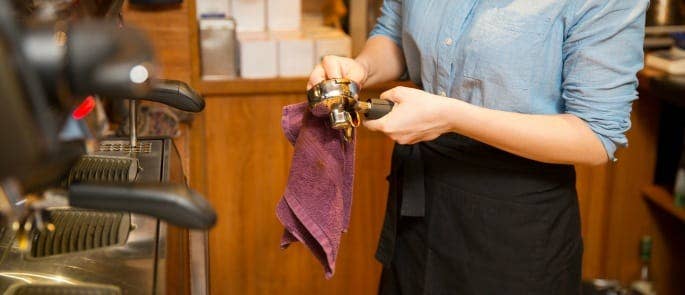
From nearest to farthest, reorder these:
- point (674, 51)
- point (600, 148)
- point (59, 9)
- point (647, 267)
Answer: point (59, 9) < point (600, 148) < point (674, 51) < point (647, 267)

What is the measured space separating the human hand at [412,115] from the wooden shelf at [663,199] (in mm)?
1287

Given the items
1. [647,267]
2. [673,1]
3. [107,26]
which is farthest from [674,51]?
[107,26]

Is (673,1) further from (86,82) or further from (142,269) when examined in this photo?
(86,82)

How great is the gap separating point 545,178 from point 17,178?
38.7 inches

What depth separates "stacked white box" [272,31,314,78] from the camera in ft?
7.02

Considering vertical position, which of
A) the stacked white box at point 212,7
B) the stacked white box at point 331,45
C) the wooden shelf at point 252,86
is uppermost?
the stacked white box at point 212,7

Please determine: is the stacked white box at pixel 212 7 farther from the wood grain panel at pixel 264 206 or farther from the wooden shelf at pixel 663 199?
the wooden shelf at pixel 663 199

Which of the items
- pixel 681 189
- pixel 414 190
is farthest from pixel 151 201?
pixel 681 189

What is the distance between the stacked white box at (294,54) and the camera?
2.14 metres

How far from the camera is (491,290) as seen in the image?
54.7 inches

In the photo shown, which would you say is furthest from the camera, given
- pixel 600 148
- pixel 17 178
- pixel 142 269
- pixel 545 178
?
pixel 545 178

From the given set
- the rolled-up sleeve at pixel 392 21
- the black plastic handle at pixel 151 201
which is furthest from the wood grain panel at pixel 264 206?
the black plastic handle at pixel 151 201

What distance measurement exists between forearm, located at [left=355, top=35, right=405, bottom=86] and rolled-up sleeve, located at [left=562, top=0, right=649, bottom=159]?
1.22 ft

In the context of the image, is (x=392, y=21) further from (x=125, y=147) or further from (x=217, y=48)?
(x=217, y=48)
